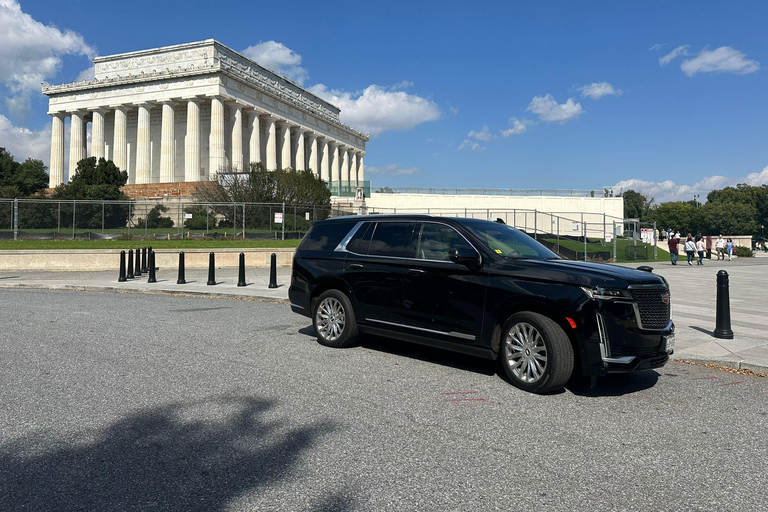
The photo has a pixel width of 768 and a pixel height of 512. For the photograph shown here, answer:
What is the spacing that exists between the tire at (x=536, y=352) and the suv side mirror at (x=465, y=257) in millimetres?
749

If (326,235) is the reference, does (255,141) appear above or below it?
above

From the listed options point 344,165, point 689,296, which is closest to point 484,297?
point 689,296

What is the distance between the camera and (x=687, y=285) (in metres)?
17.9

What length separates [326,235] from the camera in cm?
811

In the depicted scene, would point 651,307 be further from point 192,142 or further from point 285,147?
point 285,147

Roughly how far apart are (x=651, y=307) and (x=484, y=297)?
1.64 m

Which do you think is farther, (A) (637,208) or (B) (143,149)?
(A) (637,208)

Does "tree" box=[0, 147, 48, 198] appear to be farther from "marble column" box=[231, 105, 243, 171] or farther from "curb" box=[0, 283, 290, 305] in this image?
"curb" box=[0, 283, 290, 305]

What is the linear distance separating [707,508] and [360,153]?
97.6 meters

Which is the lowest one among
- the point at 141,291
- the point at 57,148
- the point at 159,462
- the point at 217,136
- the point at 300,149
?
the point at 159,462

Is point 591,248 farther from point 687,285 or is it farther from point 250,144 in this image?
point 250,144

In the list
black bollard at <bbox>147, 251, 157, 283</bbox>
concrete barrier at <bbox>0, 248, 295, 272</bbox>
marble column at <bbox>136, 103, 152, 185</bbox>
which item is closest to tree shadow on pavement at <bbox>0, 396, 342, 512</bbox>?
black bollard at <bbox>147, 251, 157, 283</bbox>

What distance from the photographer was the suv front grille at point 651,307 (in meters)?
5.39

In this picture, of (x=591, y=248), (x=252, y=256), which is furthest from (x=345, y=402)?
(x=591, y=248)
